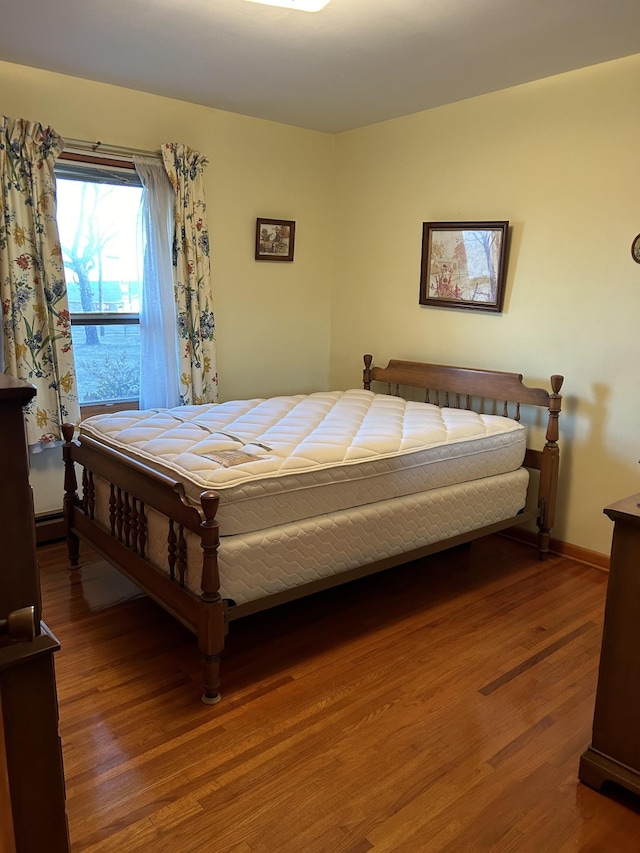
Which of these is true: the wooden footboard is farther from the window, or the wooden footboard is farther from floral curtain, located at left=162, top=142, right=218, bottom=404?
floral curtain, located at left=162, top=142, right=218, bottom=404

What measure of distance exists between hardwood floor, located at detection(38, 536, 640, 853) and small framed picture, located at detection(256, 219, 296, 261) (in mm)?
2398

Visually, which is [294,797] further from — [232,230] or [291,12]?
[232,230]

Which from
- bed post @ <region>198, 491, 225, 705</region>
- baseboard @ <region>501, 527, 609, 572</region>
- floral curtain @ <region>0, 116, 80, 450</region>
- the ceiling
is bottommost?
baseboard @ <region>501, 527, 609, 572</region>

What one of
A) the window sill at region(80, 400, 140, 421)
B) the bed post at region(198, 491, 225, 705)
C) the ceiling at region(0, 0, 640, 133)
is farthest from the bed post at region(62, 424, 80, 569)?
the ceiling at region(0, 0, 640, 133)

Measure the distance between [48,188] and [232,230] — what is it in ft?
3.98

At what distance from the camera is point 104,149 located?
138 inches

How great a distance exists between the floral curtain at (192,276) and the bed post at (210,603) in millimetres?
1953

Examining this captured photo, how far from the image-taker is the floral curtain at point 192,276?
3734 mm

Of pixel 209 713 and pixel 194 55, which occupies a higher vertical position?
pixel 194 55

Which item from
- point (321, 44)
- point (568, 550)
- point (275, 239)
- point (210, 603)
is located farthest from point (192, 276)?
point (568, 550)

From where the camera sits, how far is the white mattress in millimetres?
2273

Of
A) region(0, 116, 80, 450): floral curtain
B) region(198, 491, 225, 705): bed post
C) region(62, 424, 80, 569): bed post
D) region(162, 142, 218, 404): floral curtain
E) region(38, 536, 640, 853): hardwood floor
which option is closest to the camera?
region(38, 536, 640, 853): hardwood floor

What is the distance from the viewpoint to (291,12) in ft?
8.29

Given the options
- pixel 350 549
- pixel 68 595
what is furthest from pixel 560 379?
pixel 68 595
